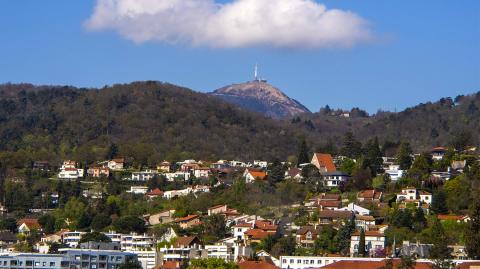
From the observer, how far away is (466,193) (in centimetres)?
7288

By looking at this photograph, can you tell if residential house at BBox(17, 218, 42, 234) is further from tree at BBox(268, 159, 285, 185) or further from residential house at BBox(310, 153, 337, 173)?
residential house at BBox(310, 153, 337, 173)

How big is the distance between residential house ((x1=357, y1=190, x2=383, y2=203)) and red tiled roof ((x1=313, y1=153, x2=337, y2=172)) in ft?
32.1

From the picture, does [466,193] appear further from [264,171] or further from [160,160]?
[160,160]

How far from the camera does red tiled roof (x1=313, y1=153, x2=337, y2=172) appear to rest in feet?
293

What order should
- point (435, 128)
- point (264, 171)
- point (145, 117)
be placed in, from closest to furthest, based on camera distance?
1. point (264, 171)
2. point (435, 128)
3. point (145, 117)

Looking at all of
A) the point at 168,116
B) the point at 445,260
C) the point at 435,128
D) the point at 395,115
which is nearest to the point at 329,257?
the point at 445,260

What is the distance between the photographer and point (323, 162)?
296 ft

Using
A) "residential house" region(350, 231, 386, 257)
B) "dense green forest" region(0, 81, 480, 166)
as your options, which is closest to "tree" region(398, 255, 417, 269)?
"residential house" region(350, 231, 386, 257)

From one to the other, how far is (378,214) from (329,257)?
11.3m

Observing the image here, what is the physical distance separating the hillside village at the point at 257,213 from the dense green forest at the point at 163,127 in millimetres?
10084

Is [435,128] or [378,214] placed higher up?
[435,128]

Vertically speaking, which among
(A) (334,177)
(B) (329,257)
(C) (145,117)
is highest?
(C) (145,117)

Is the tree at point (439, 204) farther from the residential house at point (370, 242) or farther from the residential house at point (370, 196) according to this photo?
the residential house at point (370, 242)

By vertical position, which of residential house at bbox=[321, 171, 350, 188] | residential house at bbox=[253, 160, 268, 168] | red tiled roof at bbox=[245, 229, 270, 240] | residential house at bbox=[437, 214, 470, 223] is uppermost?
residential house at bbox=[253, 160, 268, 168]
